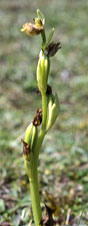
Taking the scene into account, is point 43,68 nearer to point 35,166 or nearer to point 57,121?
point 35,166

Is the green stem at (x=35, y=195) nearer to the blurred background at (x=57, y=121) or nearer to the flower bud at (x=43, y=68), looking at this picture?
the blurred background at (x=57, y=121)

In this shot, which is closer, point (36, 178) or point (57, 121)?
point (36, 178)

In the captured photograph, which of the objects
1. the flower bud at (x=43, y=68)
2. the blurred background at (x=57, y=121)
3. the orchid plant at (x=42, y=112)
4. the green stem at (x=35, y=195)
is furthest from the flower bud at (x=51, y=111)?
the blurred background at (x=57, y=121)

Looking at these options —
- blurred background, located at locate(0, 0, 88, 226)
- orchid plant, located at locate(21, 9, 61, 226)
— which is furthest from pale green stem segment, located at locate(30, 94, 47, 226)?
blurred background, located at locate(0, 0, 88, 226)

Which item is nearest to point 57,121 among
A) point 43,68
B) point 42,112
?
point 42,112

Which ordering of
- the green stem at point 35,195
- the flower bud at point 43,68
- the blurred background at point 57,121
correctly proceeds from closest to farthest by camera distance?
the flower bud at point 43,68 → the green stem at point 35,195 → the blurred background at point 57,121

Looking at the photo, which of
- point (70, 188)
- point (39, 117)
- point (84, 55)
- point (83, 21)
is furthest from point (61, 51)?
point (39, 117)

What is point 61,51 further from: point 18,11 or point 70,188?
point 70,188

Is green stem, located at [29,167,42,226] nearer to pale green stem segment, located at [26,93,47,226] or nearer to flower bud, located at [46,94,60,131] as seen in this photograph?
pale green stem segment, located at [26,93,47,226]

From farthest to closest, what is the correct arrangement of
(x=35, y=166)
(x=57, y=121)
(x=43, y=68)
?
(x=57, y=121) → (x=35, y=166) → (x=43, y=68)
